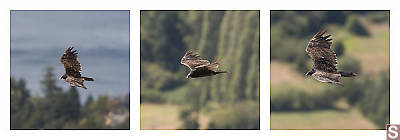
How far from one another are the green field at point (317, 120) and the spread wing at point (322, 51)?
9.82 meters

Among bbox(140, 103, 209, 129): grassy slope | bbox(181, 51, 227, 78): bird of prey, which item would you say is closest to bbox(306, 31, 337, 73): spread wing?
bbox(181, 51, 227, 78): bird of prey

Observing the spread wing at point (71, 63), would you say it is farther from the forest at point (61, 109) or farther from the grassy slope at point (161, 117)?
the forest at point (61, 109)

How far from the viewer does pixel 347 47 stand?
20.0m

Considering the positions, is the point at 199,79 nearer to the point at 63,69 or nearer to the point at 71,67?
the point at 63,69

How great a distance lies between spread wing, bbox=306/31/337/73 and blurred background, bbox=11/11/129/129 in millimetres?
8781

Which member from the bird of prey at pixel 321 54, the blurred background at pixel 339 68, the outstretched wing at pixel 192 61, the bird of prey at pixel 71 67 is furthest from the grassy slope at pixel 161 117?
the bird of prey at pixel 321 54

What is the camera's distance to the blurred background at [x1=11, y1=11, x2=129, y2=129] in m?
17.5

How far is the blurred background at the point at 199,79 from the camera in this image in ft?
60.1

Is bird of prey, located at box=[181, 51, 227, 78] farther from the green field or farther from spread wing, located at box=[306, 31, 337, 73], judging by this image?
the green field

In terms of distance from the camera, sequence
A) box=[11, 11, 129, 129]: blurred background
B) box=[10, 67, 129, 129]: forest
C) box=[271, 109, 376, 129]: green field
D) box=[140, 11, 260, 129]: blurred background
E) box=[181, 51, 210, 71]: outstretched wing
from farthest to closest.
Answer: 1. box=[10, 67, 129, 129]: forest
2. box=[271, 109, 376, 129]: green field
3. box=[140, 11, 260, 129]: blurred background
4. box=[11, 11, 129, 129]: blurred background
5. box=[181, 51, 210, 71]: outstretched wing

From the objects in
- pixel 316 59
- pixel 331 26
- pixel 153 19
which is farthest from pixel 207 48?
pixel 316 59

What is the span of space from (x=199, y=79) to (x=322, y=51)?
9848mm
